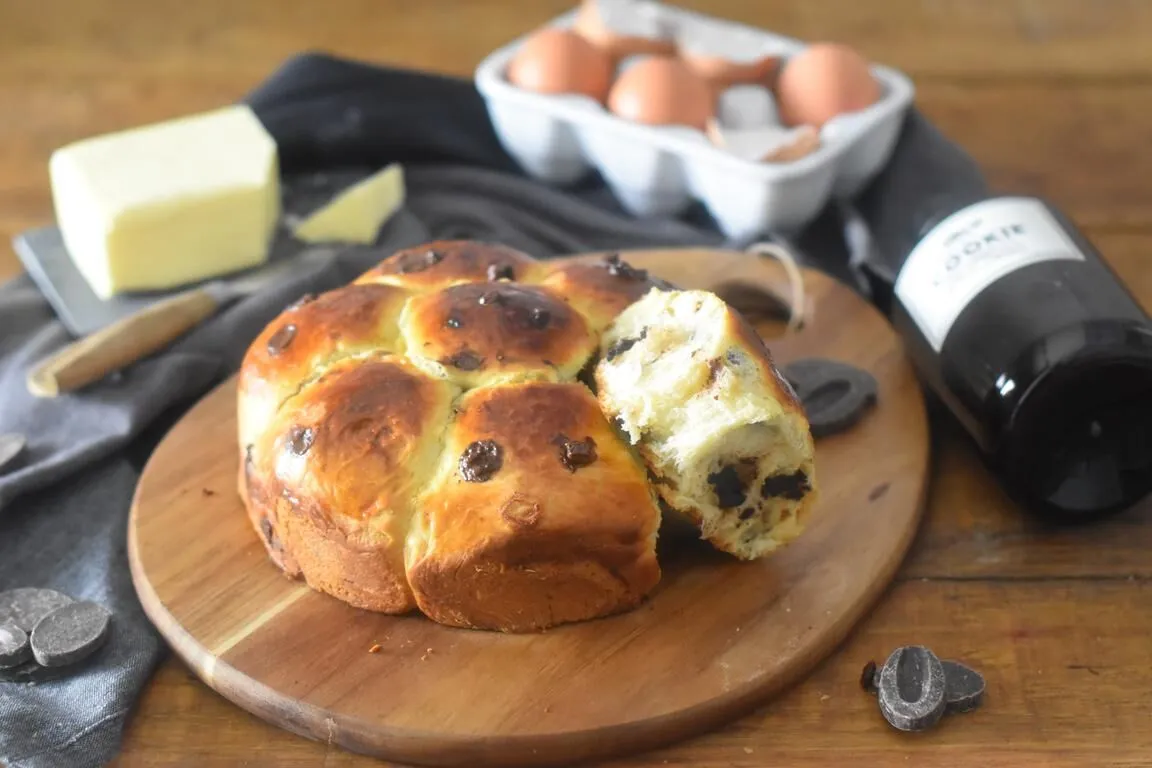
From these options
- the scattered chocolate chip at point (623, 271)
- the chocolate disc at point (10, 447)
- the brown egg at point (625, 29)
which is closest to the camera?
the scattered chocolate chip at point (623, 271)

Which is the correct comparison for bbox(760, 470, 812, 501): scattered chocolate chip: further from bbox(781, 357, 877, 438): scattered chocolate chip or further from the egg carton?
the egg carton

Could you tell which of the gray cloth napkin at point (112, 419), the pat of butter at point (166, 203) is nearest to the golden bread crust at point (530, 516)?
the gray cloth napkin at point (112, 419)

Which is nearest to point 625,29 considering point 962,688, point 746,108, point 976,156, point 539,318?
point 746,108

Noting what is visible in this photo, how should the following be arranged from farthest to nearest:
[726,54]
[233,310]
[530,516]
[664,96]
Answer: [726,54] → [664,96] → [233,310] → [530,516]

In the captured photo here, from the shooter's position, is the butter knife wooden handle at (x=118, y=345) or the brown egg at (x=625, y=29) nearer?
the butter knife wooden handle at (x=118, y=345)

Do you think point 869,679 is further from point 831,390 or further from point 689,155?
point 689,155

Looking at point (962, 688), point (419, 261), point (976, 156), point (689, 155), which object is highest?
point (419, 261)

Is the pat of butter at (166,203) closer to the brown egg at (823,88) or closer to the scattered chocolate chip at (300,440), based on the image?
the scattered chocolate chip at (300,440)
